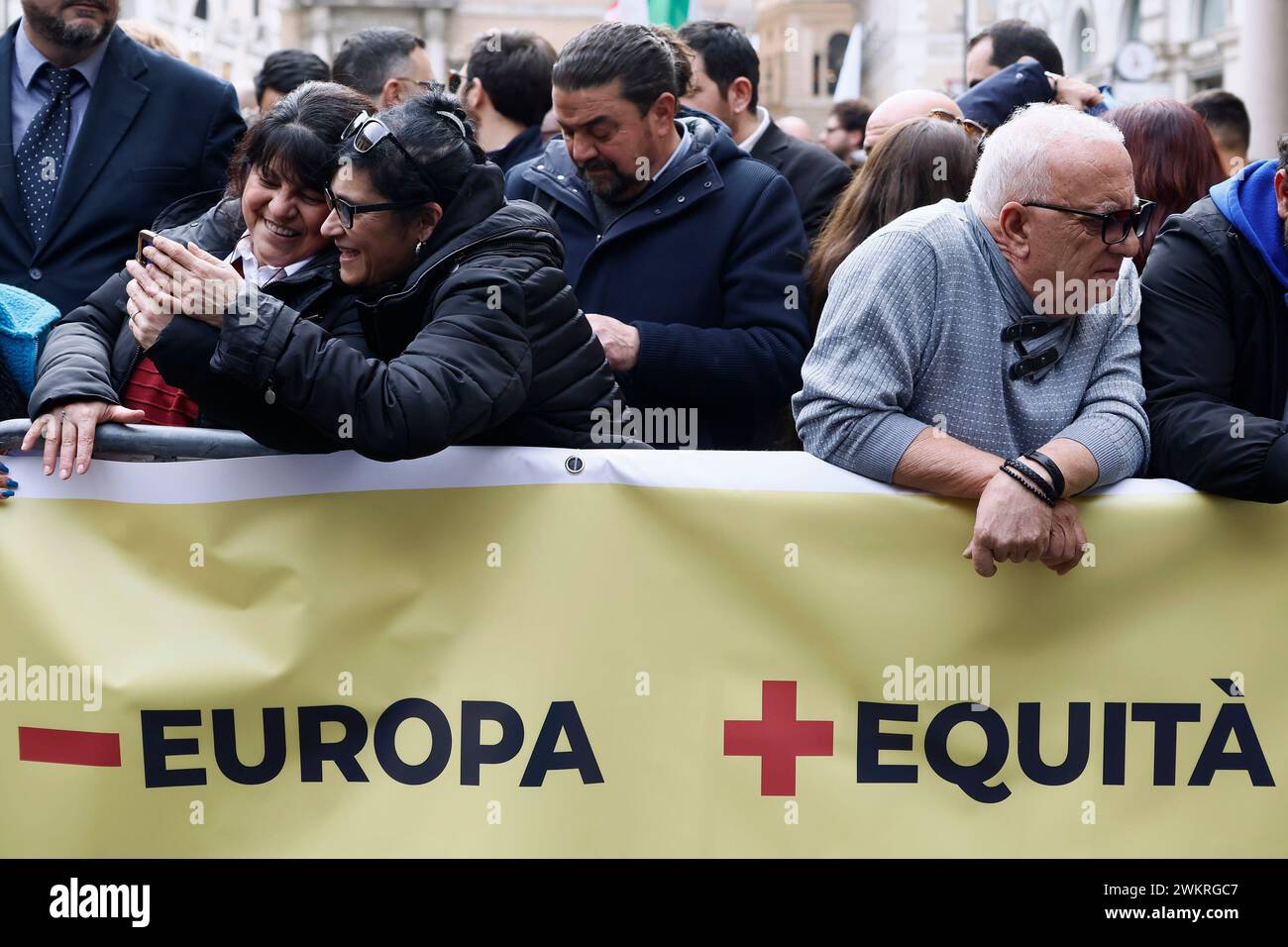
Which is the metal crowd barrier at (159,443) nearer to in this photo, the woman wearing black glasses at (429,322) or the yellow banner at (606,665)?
the yellow banner at (606,665)

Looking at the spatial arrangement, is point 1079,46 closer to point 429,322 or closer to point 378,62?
point 378,62

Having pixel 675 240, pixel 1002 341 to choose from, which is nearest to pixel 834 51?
pixel 675 240

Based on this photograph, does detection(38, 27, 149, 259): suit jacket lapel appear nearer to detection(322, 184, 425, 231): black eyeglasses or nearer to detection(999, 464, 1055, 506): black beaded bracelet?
detection(322, 184, 425, 231): black eyeglasses

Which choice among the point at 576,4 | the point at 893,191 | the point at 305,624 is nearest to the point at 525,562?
the point at 305,624

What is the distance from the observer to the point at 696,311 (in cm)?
449

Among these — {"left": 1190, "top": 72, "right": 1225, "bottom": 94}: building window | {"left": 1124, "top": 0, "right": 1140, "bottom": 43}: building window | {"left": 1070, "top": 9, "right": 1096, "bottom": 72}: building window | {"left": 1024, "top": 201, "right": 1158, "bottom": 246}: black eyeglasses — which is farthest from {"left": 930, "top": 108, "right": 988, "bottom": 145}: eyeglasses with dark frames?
{"left": 1070, "top": 9, "right": 1096, "bottom": 72}: building window

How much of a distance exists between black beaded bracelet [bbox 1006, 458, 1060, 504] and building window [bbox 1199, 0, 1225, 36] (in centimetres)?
2230

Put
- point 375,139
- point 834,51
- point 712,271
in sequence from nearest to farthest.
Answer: point 375,139
point 712,271
point 834,51

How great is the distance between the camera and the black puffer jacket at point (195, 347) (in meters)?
3.11

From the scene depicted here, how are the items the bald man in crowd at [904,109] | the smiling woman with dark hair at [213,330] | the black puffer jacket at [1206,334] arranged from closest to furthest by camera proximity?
the smiling woman with dark hair at [213,330]
the black puffer jacket at [1206,334]
the bald man in crowd at [904,109]

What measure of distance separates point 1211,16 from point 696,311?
22171mm

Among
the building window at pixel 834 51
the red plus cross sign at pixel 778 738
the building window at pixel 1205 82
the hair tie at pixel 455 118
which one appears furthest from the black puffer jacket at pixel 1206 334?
the building window at pixel 834 51

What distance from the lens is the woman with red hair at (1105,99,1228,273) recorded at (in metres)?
4.71

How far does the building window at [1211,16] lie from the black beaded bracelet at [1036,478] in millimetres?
22296
